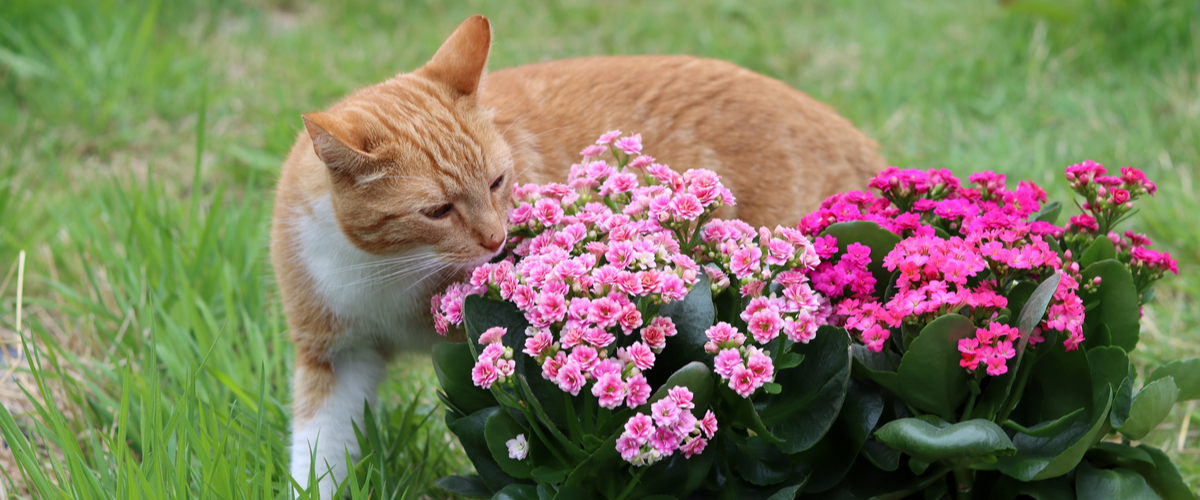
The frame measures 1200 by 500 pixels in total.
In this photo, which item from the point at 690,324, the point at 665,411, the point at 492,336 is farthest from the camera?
the point at 690,324

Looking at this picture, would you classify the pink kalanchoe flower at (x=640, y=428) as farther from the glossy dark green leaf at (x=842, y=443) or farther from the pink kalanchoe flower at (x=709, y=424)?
the glossy dark green leaf at (x=842, y=443)

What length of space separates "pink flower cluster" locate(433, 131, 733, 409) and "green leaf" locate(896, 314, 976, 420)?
15.9 inches

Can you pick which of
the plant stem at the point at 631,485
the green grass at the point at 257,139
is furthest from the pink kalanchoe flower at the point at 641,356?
the green grass at the point at 257,139

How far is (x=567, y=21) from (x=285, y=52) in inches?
68.7

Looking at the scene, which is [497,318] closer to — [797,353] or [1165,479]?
[797,353]

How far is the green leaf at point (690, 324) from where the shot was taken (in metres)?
1.57

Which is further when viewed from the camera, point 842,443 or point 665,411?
point 842,443

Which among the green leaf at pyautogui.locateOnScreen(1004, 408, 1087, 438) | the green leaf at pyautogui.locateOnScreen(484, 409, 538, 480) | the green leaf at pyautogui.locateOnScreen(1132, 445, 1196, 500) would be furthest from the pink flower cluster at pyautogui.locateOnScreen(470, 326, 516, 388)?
the green leaf at pyautogui.locateOnScreen(1132, 445, 1196, 500)

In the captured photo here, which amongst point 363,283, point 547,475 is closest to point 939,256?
point 547,475

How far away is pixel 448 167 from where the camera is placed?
6.00 ft

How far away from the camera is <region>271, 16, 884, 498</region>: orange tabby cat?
180cm

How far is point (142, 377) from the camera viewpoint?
229cm

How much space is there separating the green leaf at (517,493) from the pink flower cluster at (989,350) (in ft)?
2.63

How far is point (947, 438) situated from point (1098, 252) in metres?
0.62
